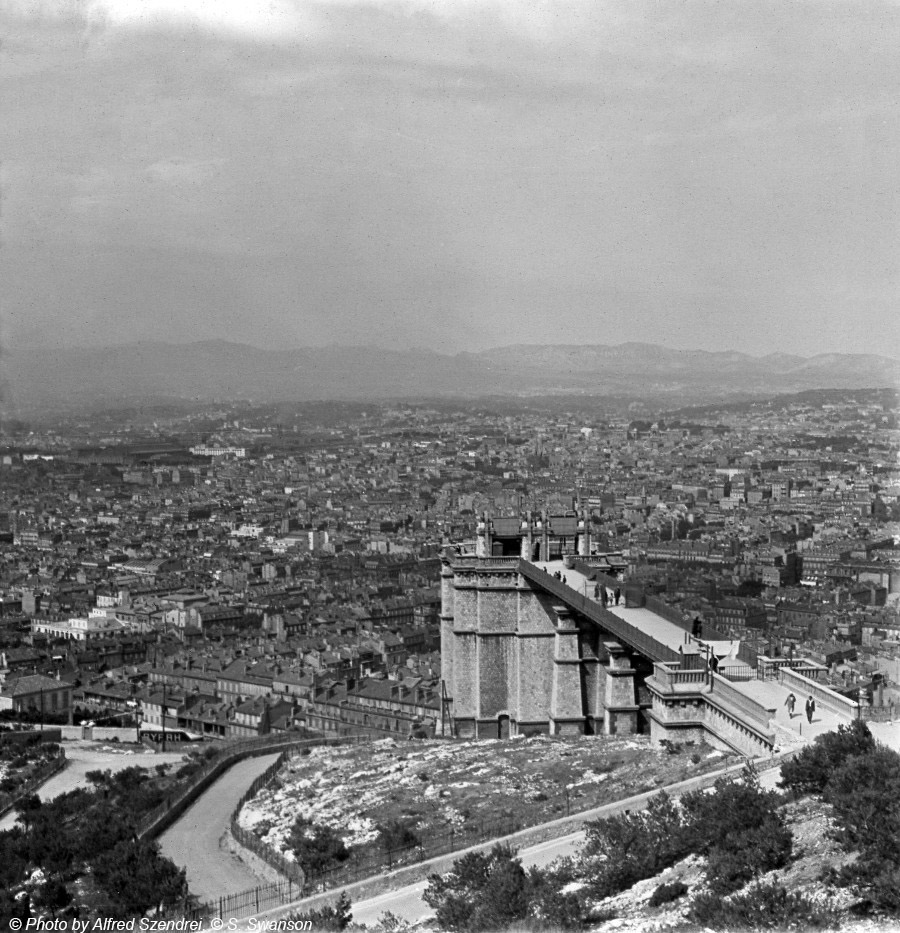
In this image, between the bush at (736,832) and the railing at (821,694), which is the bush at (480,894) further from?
the railing at (821,694)

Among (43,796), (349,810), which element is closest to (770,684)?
(349,810)

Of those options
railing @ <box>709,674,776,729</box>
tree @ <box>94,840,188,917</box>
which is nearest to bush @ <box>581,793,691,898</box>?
railing @ <box>709,674,776,729</box>

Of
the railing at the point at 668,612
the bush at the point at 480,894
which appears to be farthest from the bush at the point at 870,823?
the railing at the point at 668,612

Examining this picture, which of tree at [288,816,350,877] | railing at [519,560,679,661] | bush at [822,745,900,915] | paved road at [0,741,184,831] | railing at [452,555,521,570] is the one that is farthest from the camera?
paved road at [0,741,184,831]

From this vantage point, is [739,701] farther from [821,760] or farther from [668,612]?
[668,612]

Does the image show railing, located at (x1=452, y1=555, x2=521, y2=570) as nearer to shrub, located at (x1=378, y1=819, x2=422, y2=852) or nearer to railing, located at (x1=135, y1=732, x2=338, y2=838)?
railing, located at (x1=135, y1=732, x2=338, y2=838)
